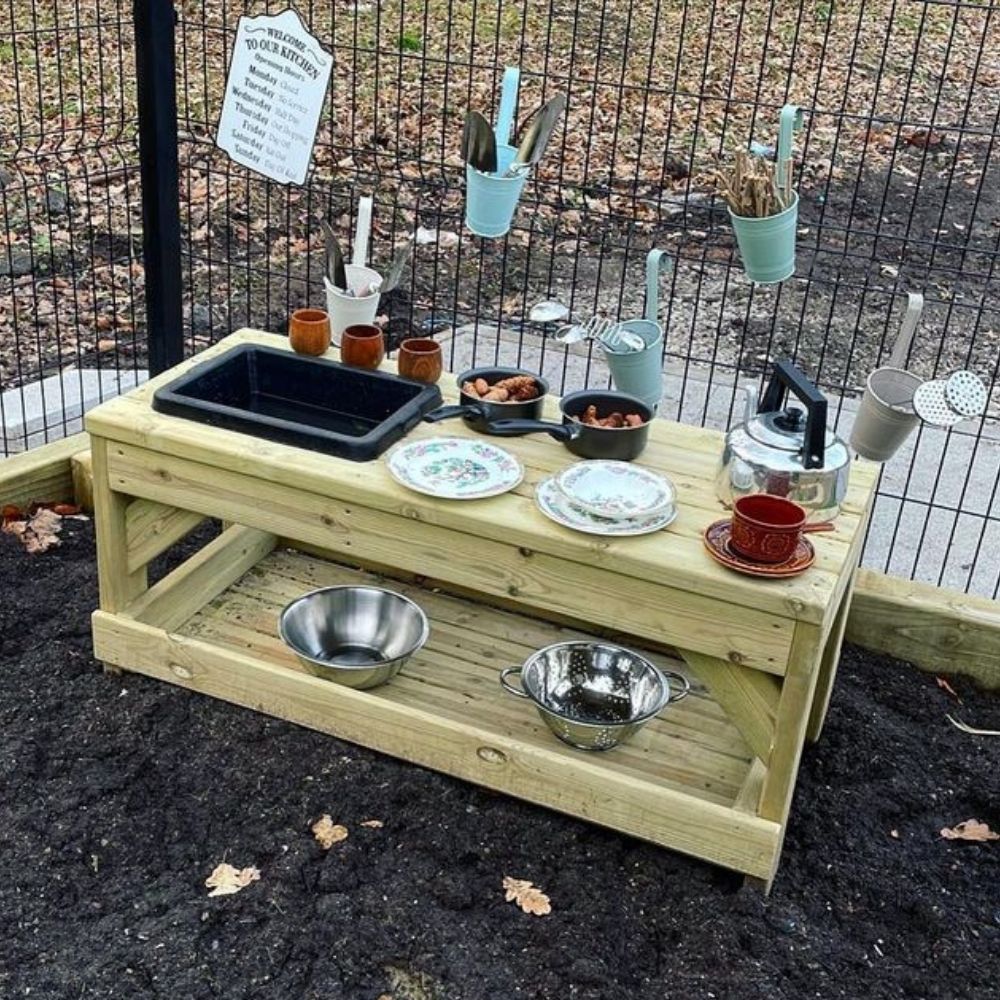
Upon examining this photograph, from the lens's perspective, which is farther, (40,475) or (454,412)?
(40,475)

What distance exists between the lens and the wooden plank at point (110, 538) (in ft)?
10.5

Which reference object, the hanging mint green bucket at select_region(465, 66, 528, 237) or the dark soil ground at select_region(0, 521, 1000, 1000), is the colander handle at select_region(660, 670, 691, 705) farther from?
the hanging mint green bucket at select_region(465, 66, 528, 237)

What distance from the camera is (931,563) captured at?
4000mm

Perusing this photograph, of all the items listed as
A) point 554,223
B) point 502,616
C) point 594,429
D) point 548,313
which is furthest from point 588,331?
point 554,223

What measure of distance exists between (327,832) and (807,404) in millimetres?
1426

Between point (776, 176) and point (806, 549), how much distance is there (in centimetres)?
92

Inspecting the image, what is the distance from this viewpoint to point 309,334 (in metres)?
3.38

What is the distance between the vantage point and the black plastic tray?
307 centimetres

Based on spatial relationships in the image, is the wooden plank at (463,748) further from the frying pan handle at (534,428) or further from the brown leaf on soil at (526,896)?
the frying pan handle at (534,428)

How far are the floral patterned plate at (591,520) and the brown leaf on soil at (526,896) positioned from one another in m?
0.79

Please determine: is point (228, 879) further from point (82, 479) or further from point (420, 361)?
point (82, 479)

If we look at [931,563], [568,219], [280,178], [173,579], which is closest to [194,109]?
[568,219]

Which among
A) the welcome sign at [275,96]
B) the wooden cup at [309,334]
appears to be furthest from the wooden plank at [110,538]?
the welcome sign at [275,96]

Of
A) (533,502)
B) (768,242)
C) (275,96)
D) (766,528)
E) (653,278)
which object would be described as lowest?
(533,502)
